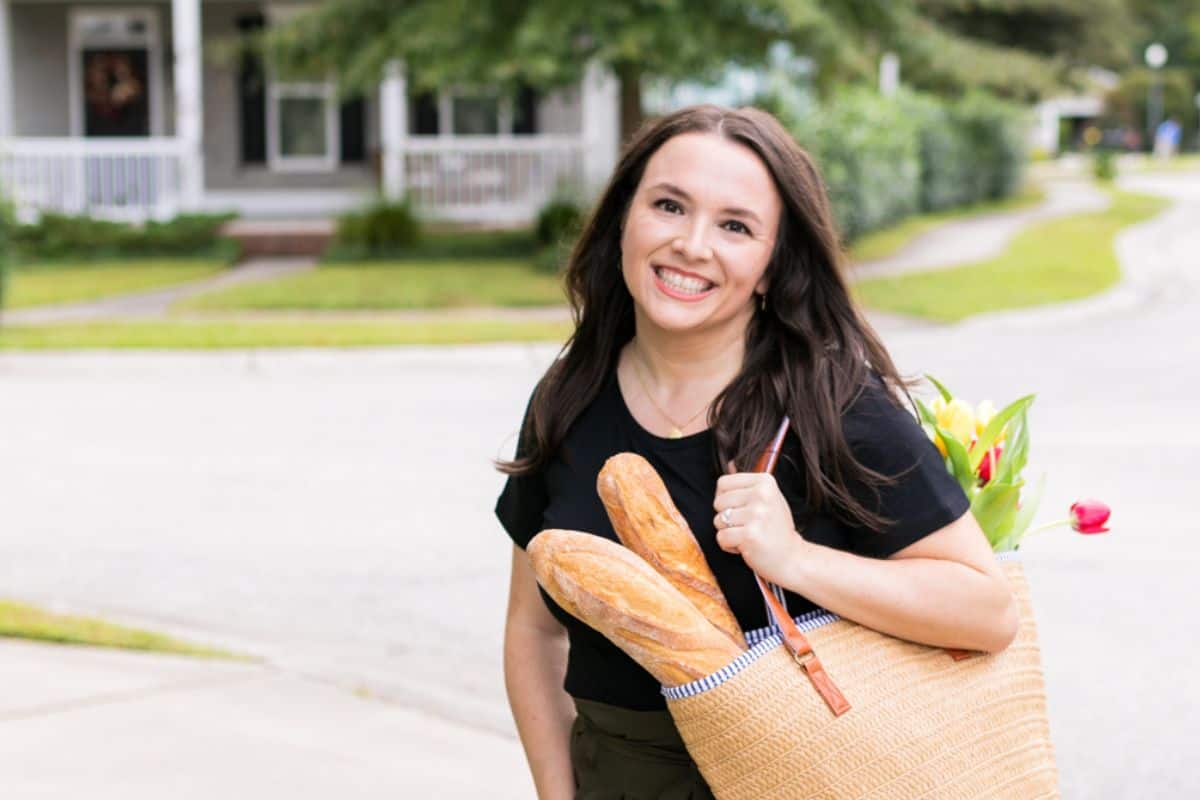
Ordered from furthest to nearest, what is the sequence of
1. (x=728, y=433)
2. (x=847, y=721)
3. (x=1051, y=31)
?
1. (x=1051, y=31)
2. (x=728, y=433)
3. (x=847, y=721)

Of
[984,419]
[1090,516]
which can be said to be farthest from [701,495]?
[1090,516]

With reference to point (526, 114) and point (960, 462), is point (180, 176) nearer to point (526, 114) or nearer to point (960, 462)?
point (526, 114)

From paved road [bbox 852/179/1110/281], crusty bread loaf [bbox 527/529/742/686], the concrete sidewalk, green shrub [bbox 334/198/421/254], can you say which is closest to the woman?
crusty bread loaf [bbox 527/529/742/686]

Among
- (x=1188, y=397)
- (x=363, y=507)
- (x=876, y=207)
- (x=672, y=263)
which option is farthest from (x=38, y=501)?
(x=876, y=207)

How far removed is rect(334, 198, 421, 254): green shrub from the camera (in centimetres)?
2202

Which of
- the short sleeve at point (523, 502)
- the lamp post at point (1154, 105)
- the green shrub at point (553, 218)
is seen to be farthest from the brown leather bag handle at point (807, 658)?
the lamp post at point (1154, 105)

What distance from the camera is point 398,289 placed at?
1789 cm

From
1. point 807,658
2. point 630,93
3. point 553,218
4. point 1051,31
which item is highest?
point 1051,31

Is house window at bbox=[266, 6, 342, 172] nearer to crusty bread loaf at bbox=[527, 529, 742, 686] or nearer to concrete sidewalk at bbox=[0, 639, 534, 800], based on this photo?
concrete sidewalk at bbox=[0, 639, 534, 800]

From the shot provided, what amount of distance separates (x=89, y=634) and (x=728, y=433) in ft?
13.0

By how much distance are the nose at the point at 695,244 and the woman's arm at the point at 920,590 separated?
1.40 feet

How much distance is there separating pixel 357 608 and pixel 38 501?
8.57ft

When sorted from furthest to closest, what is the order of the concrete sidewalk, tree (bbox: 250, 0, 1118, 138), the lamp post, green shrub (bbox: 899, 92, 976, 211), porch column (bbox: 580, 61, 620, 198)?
the lamp post < green shrub (bbox: 899, 92, 976, 211) < porch column (bbox: 580, 61, 620, 198) < tree (bbox: 250, 0, 1118, 138) < the concrete sidewalk

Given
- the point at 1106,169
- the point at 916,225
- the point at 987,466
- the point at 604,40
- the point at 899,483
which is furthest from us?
the point at 1106,169
